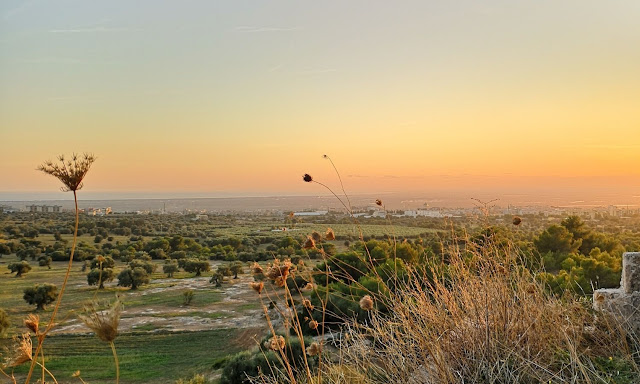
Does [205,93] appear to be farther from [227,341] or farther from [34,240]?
[34,240]

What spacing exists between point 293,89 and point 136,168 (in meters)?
15.3

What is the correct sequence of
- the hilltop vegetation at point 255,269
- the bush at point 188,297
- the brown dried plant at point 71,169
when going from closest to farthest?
1. the brown dried plant at point 71,169
2. the hilltop vegetation at point 255,269
3. the bush at point 188,297

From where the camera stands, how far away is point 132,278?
114 feet

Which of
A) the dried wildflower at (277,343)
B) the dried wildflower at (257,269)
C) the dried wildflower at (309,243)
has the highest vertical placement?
the dried wildflower at (309,243)

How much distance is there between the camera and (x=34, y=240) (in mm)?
44875

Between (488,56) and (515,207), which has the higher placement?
(488,56)

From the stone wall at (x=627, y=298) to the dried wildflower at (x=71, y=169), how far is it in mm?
3457

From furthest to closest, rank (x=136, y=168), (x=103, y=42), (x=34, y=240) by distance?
(x=34, y=240)
(x=136, y=168)
(x=103, y=42)

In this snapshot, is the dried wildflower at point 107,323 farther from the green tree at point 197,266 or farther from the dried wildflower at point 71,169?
the green tree at point 197,266

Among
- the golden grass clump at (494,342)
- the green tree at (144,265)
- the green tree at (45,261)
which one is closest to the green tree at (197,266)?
the green tree at (144,265)

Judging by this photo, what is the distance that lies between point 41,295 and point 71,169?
3087 centimetres

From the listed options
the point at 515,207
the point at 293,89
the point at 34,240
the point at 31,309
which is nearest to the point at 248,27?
the point at 293,89

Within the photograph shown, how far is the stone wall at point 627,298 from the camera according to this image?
3352 mm

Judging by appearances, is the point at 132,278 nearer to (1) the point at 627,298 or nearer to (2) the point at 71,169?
(1) the point at 627,298
